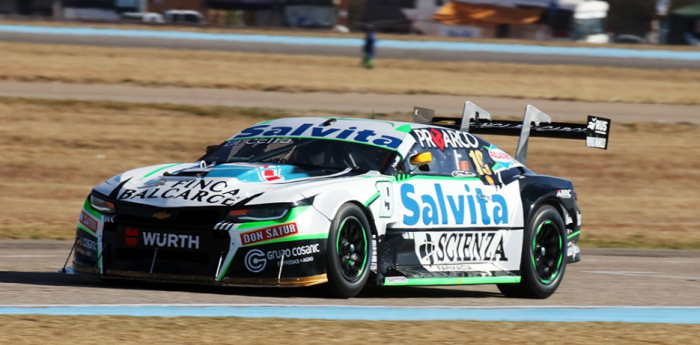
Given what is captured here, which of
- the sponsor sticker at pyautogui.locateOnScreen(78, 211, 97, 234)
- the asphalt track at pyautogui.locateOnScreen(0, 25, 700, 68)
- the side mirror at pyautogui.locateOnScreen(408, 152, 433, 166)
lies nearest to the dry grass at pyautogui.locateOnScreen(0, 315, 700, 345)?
the sponsor sticker at pyautogui.locateOnScreen(78, 211, 97, 234)

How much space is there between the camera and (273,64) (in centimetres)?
3647

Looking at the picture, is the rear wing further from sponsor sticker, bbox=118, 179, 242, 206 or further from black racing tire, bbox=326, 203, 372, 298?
sponsor sticker, bbox=118, 179, 242, 206

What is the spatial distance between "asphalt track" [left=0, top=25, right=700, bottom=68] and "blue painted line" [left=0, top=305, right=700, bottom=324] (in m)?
33.8

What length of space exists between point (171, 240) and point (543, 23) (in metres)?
55.8

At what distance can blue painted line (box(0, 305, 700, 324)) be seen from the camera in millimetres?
6246

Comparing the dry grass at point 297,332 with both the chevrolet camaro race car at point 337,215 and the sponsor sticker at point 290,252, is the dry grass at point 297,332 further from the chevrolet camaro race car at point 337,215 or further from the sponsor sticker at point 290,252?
the chevrolet camaro race car at point 337,215

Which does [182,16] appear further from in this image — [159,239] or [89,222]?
[159,239]

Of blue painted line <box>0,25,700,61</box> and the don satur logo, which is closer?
the don satur logo

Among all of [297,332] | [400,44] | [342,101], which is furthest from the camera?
[400,44]

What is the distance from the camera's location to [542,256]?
9.06 metres

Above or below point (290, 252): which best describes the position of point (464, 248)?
below

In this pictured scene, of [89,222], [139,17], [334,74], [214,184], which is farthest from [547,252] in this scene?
[139,17]

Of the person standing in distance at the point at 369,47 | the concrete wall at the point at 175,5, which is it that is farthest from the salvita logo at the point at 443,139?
the concrete wall at the point at 175,5

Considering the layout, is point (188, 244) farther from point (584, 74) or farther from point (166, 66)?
point (584, 74)
